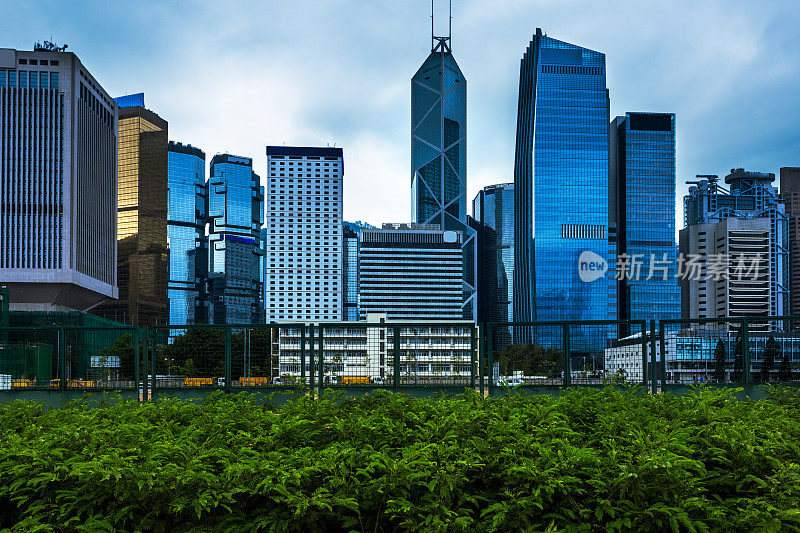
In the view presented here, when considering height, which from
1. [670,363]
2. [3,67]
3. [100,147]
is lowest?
[670,363]

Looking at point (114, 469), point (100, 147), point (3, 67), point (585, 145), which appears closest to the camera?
point (114, 469)

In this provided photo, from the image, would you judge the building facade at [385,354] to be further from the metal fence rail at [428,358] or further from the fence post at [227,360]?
the fence post at [227,360]

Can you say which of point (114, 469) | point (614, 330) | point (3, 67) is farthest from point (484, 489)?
point (3, 67)

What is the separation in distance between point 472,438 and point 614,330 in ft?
35.0

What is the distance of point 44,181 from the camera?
120125 millimetres

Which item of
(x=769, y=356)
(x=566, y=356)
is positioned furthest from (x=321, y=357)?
(x=769, y=356)

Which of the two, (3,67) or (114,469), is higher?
(3,67)

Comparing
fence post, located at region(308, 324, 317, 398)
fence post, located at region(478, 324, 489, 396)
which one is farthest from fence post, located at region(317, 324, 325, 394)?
fence post, located at region(478, 324, 489, 396)

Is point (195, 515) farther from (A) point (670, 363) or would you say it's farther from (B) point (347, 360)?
(A) point (670, 363)

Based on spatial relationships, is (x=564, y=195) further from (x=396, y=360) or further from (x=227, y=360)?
(x=227, y=360)

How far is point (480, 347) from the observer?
585 inches

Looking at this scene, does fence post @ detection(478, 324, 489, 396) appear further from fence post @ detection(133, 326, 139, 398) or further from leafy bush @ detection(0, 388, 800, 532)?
fence post @ detection(133, 326, 139, 398)

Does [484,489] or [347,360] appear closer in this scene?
[484,489]

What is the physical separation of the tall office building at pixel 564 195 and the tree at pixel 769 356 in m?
171
